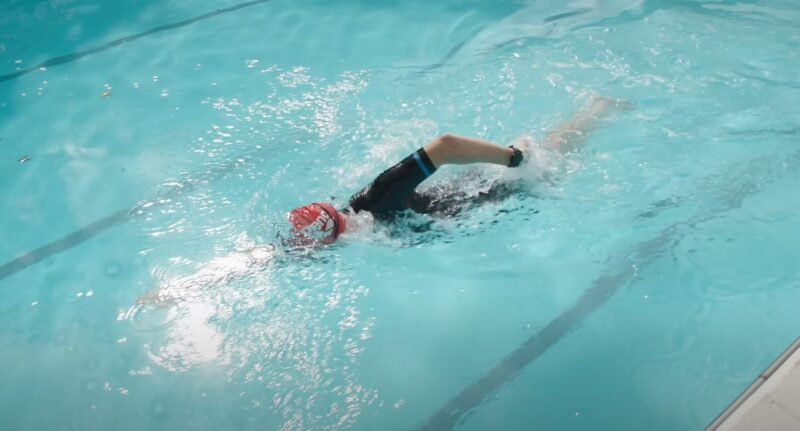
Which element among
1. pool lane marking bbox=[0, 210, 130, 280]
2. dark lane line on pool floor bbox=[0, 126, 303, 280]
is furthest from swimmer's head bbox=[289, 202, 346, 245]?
pool lane marking bbox=[0, 210, 130, 280]

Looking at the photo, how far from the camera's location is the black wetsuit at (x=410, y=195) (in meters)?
2.70

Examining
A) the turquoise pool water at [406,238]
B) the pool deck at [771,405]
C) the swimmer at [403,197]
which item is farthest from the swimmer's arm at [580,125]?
the pool deck at [771,405]

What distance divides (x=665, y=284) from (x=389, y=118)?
213 centimetres

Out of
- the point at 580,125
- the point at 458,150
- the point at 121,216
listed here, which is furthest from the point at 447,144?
the point at 121,216

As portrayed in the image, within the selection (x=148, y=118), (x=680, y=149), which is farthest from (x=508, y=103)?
(x=148, y=118)

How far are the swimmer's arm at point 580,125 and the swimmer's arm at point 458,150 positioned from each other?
2.33 ft

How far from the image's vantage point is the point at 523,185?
129 inches

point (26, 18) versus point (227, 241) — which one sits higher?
point (26, 18)

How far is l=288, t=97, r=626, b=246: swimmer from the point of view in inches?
106

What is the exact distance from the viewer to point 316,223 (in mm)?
2773

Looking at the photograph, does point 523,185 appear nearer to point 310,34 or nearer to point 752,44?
point 752,44

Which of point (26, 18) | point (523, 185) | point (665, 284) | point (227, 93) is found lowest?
point (665, 284)

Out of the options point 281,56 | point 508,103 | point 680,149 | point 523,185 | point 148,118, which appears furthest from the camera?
point 281,56

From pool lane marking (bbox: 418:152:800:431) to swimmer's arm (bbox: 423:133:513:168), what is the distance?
0.85 m
